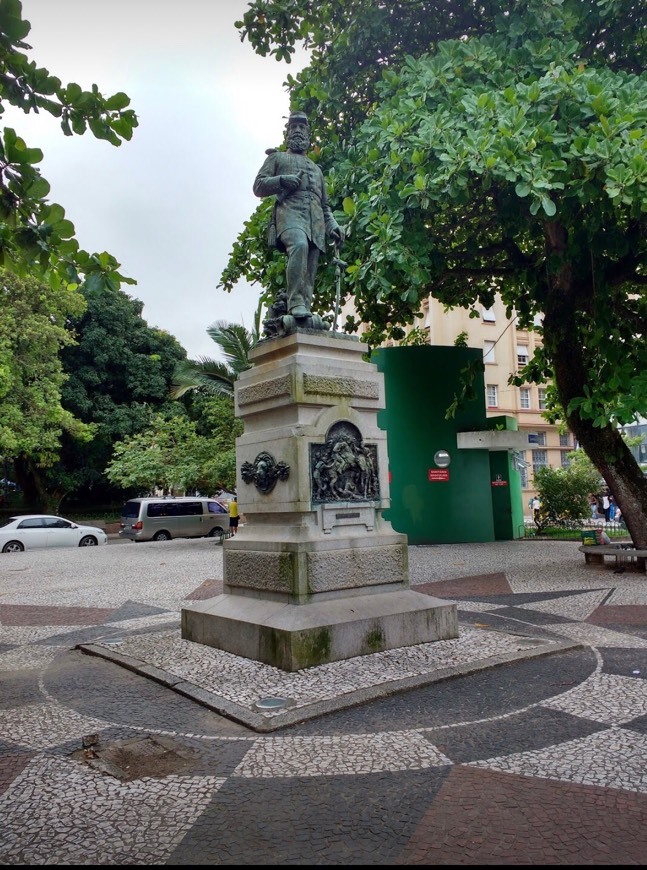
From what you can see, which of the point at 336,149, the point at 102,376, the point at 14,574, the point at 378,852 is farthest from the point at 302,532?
the point at 102,376

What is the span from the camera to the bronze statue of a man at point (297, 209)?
729 cm

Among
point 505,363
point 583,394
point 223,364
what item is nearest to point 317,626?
point 583,394

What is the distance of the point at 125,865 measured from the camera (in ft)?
9.37

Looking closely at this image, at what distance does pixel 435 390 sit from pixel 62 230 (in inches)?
596

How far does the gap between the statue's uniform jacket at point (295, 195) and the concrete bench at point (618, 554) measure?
7.92 metres

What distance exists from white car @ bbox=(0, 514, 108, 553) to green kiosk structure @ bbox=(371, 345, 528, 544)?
12.7 metres

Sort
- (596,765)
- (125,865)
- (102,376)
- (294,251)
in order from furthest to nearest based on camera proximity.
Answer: (102,376) < (294,251) < (596,765) < (125,865)

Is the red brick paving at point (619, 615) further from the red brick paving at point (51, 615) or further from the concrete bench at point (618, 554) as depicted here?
the red brick paving at point (51, 615)

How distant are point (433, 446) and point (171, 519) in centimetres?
1182

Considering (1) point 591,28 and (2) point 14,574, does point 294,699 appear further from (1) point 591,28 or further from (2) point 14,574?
(2) point 14,574

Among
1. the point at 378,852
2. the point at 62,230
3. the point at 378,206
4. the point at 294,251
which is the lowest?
the point at 378,852

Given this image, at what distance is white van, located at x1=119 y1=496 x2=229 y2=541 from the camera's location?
2531cm

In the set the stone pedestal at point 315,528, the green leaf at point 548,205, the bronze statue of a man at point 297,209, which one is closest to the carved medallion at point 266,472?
the stone pedestal at point 315,528

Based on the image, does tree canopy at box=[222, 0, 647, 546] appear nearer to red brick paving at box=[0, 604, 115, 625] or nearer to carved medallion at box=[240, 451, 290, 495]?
carved medallion at box=[240, 451, 290, 495]
